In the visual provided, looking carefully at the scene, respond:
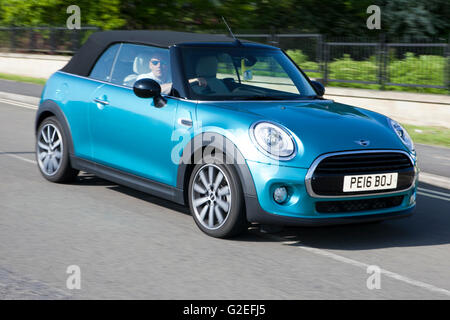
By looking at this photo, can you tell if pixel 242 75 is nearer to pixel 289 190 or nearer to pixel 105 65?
pixel 105 65

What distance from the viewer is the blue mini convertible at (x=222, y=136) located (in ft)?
18.2

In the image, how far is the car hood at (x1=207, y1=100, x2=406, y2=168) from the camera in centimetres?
553

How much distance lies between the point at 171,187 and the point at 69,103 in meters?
1.81

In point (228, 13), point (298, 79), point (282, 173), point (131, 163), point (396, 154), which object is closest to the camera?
point (282, 173)

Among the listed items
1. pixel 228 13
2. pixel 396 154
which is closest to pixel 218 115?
pixel 396 154

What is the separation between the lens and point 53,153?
7.75 metres

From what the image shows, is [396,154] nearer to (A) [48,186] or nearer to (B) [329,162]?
(B) [329,162]

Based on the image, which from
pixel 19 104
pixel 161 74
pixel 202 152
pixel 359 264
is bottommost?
pixel 19 104

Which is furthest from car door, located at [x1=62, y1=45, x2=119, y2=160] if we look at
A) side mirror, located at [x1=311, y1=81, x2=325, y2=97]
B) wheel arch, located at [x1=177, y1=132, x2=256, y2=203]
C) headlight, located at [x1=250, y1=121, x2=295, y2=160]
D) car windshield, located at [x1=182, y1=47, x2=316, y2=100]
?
headlight, located at [x1=250, y1=121, x2=295, y2=160]

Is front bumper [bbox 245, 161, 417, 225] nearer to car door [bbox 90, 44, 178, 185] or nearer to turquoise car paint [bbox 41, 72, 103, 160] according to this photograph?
car door [bbox 90, 44, 178, 185]

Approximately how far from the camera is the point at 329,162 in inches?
217

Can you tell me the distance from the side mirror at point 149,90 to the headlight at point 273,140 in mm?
1088

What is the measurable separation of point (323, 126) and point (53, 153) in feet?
10.7

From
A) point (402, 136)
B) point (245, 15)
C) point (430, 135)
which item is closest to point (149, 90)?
point (402, 136)
